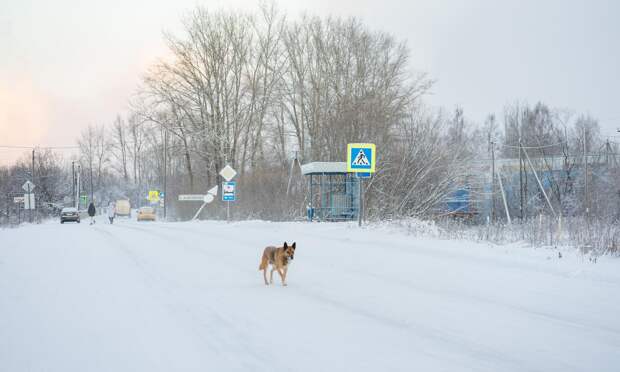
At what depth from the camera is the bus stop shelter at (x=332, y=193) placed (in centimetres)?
3094

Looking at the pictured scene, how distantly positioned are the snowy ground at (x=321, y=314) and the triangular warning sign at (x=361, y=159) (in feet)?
28.6

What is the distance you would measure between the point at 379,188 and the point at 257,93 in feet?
70.8

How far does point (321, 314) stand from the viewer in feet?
24.7

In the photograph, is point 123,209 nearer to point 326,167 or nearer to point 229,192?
point 229,192

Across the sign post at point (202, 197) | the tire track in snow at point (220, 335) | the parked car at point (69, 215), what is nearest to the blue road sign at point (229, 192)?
the sign post at point (202, 197)

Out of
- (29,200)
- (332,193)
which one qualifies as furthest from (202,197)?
(29,200)

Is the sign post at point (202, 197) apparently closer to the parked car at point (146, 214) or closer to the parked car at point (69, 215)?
the parked car at point (146, 214)

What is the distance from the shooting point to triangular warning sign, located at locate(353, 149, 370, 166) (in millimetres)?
22797

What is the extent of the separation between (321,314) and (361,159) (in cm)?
1565

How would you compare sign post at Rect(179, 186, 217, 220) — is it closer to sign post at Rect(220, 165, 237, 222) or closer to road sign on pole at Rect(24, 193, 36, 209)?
sign post at Rect(220, 165, 237, 222)

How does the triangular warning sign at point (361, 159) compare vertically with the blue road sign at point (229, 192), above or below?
above

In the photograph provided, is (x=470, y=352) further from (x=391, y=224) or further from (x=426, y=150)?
(x=426, y=150)

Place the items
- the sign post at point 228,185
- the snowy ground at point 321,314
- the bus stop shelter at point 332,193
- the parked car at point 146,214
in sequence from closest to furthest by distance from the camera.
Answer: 1. the snowy ground at point 321,314
2. the bus stop shelter at point 332,193
3. the sign post at point 228,185
4. the parked car at point 146,214

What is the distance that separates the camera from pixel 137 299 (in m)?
8.80
